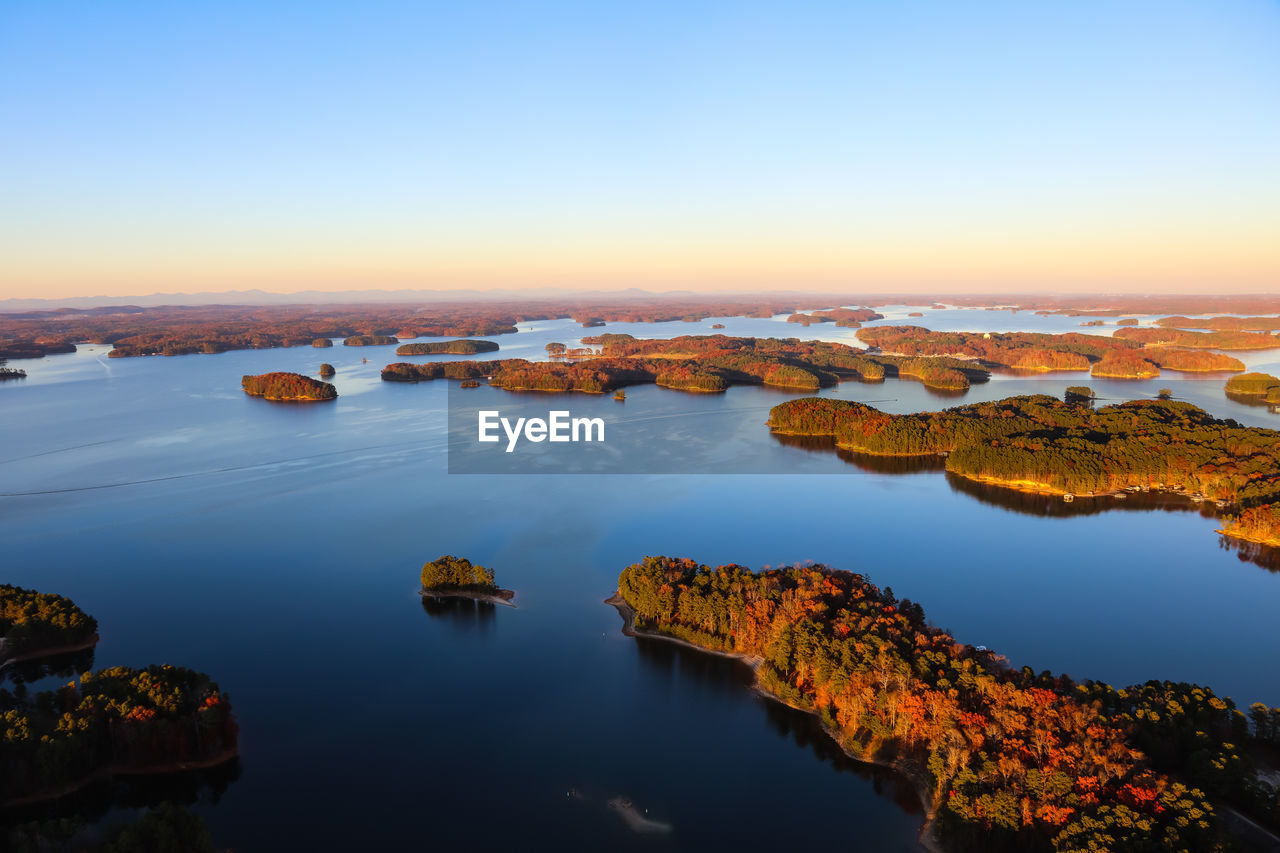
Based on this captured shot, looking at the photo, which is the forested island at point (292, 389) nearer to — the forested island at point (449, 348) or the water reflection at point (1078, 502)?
the forested island at point (449, 348)

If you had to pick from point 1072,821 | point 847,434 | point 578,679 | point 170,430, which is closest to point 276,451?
point 170,430

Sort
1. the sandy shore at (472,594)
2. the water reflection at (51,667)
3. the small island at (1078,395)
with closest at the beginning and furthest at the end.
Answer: the water reflection at (51,667), the sandy shore at (472,594), the small island at (1078,395)

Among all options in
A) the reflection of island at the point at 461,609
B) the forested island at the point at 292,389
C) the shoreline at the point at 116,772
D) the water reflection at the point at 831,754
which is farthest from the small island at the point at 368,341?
the water reflection at the point at 831,754

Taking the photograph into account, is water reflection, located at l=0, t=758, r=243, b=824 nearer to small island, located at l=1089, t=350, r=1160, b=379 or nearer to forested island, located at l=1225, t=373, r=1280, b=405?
forested island, located at l=1225, t=373, r=1280, b=405

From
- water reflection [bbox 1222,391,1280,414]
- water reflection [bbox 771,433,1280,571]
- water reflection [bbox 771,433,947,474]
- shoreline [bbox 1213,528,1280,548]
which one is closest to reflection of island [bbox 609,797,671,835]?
water reflection [bbox 771,433,1280,571]

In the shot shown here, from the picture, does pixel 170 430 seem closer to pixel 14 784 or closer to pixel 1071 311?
pixel 14 784

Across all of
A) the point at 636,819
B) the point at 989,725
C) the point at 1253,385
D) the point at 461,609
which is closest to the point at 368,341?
the point at 461,609
